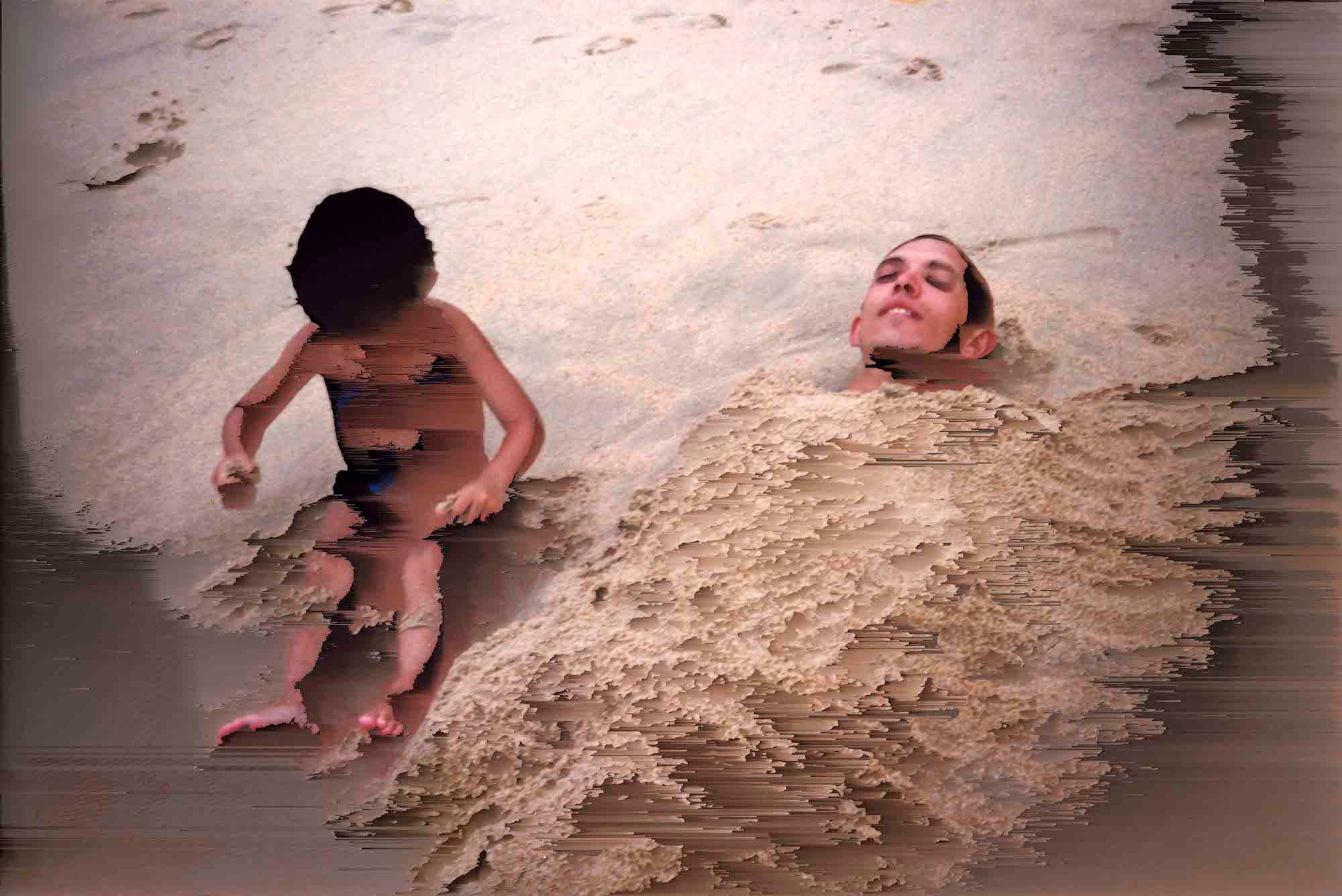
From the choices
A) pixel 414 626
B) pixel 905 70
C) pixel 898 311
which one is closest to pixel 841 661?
pixel 898 311

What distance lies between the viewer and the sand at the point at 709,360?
149cm

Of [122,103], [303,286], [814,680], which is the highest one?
[122,103]

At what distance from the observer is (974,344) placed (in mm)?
1536

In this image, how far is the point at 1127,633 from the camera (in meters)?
1.49

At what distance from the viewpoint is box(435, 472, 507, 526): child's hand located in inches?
60.7

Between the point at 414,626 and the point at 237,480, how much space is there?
0.34m

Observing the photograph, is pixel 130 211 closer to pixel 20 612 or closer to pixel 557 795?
pixel 20 612

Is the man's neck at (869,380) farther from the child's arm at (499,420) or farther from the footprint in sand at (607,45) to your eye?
the footprint in sand at (607,45)

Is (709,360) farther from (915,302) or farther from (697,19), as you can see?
(697,19)

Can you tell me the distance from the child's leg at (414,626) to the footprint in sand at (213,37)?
82cm

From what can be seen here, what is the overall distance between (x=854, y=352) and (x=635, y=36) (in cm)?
58

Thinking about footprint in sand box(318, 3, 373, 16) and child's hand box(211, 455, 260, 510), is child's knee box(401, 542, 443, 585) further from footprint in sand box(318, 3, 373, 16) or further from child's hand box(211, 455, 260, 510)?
footprint in sand box(318, 3, 373, 16)

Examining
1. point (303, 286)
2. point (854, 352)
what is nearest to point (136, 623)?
point (303, 286)

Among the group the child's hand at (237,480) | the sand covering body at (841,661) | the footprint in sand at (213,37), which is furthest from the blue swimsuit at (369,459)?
the footprint in sand at (213,37)
